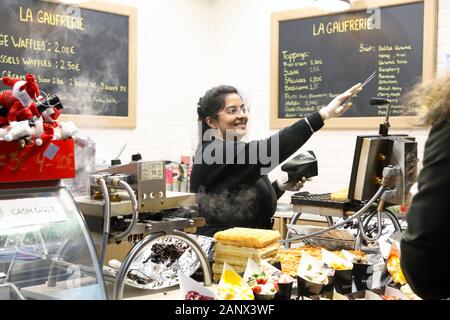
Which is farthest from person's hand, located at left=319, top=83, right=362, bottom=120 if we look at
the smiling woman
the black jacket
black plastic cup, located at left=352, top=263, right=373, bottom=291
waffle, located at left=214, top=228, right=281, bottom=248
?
the black jacket

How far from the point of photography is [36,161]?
5.68 feet

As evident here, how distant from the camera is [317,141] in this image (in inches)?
189

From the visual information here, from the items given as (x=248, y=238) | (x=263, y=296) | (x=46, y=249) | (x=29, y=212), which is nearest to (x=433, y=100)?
(x=263, y=296)

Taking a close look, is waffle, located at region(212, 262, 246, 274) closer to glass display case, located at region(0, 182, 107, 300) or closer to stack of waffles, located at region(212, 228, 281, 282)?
stack of waffles, located at region(212, 228, 281, 282)

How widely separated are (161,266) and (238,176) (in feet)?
3.50

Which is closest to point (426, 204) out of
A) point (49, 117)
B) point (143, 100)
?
point (49, 117)

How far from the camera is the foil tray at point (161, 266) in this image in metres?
2.10

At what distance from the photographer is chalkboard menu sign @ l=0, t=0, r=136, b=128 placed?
4.08 metres

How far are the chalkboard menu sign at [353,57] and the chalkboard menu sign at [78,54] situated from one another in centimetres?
133

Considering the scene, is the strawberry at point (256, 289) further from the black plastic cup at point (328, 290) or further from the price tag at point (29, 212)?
the price tag at point (29, 212)

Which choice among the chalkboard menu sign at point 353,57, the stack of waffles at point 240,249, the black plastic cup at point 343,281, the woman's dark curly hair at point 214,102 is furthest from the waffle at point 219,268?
the chalkboard menu sign at point 353,57
